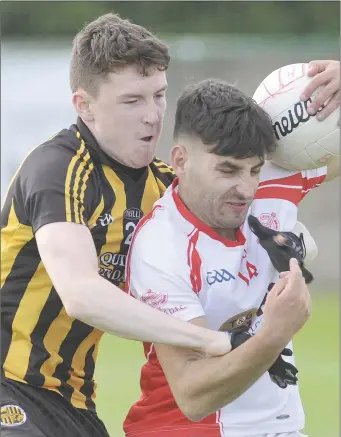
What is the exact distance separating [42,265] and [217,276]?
70 centimetres

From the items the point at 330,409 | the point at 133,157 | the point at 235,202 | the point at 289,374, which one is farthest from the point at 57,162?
the point at 330,409

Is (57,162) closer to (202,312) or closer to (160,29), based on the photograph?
(202,312)

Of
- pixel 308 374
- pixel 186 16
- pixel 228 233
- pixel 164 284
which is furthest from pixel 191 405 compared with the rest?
pixel 186 16

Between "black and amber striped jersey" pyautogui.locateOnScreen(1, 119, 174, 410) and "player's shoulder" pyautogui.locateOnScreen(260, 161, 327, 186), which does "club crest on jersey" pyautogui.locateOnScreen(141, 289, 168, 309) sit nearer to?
"black and amber striped jersey" pyautogui.locateOnScreen(1, 119, 174, 410)

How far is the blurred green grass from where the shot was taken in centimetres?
770

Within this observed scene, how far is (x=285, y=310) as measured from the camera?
3.52 meters

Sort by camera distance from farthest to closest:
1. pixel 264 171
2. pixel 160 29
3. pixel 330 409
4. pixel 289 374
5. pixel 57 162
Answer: pixel 160 29 → pixel 330 409 → pixel 264 171 → pixel 57 162 → pixel 289 374

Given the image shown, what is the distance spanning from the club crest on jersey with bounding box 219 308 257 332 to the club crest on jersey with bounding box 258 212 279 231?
1.16ft

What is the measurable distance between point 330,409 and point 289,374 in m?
4.59

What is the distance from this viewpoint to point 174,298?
3822 millimetres

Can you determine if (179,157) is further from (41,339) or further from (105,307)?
(41,339)

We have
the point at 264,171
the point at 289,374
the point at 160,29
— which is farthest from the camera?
the point at 160,29

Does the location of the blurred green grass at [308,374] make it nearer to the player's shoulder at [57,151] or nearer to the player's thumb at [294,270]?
the player's shoulder at [57,151]

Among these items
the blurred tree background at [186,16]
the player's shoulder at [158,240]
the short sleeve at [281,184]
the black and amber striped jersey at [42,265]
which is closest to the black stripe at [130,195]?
the black and amber striped jersey at [42,265]
